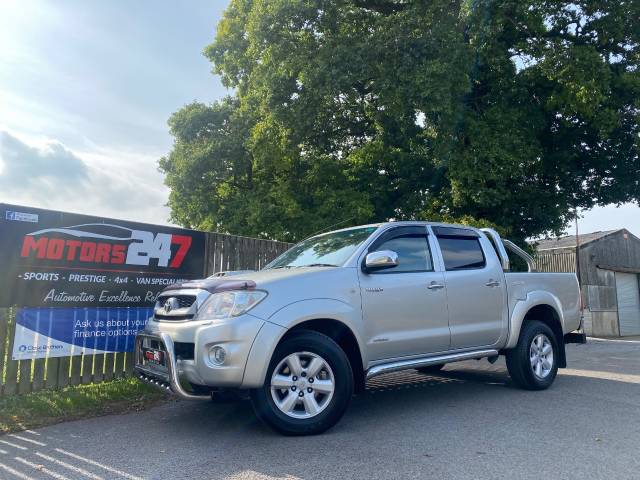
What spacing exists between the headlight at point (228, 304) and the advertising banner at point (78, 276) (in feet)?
9.35

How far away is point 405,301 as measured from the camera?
538cm

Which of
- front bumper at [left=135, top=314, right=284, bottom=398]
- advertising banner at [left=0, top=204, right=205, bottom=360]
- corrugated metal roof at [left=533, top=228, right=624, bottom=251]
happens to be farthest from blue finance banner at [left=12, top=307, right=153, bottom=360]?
corrugated metal roof at [left=533, top=228, right=624, bottom=251]

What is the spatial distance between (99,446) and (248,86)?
54.2 feet

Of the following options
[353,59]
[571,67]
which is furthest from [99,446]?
[571,67]

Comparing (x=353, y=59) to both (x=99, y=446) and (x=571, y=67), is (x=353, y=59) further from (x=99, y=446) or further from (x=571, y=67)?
(x=99, y=446)

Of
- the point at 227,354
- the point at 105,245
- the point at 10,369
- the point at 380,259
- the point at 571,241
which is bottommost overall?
the point at 10,369

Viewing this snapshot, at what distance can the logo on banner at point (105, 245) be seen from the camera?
6469 millimetres

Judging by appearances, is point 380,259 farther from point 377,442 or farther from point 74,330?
point 74,330

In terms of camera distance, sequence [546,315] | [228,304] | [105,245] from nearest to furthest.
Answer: [228,304], [105,245], [546,315]

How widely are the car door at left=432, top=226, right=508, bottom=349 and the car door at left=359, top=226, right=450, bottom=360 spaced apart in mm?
190

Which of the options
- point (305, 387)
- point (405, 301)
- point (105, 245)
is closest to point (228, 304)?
point (305, 387)

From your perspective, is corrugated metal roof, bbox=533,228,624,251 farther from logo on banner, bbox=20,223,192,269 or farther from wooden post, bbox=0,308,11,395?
wooden post, bbox=0,308,11,395

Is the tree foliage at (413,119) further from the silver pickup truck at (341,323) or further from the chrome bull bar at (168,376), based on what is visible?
the chrome bull bar at (168,376)

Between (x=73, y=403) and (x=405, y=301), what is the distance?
3.99 m
